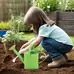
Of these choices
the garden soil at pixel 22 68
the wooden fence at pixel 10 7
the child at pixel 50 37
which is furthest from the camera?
the wooden fence at pixel 10 7

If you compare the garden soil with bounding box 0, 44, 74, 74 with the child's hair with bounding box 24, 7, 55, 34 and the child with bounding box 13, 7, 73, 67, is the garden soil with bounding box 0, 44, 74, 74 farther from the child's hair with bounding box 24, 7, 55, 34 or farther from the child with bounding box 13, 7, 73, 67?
the child's hair with bounding box 24, 7, 55, 34

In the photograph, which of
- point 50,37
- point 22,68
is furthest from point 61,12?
point 22,68

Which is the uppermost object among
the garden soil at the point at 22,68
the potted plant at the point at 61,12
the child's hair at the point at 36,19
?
the child's hair at the point at 36,19

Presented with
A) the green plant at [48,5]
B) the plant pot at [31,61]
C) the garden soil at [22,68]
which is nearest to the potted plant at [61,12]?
the green plant at [48,5]

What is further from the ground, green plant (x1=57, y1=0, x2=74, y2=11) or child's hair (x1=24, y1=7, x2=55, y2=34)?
child's hair (x1=24, y1=7, x2=55, y2=34)

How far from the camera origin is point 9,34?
6.12 metres

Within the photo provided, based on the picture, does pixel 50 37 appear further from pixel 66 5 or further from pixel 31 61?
pixel 66 5

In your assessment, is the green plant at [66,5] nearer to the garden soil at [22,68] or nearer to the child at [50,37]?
the garden soil at [22,68]

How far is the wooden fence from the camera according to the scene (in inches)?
504

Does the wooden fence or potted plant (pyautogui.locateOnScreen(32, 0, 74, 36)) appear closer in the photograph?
potted plant (pyautogui.locateOnScreen(32, 0, 74, 36))

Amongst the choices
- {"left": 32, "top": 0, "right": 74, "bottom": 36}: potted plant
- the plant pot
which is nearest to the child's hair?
the plant pot

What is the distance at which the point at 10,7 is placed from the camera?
12883 mm

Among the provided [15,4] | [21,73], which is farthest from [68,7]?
[21,73]

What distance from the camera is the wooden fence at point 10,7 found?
1279cm
